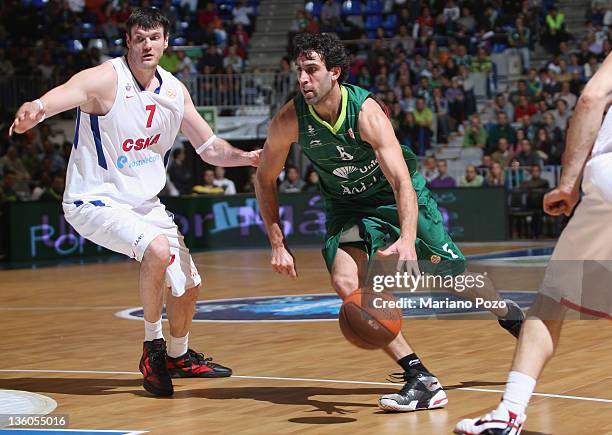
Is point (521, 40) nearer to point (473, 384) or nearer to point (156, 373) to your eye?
point (473, 384)

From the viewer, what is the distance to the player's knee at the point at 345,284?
19.9ft

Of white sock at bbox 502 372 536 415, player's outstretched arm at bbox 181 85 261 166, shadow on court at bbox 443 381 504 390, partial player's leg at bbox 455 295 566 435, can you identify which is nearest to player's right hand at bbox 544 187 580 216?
partial player's leg at bbox 455 295 566 435

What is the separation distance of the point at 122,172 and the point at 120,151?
0.13 meters

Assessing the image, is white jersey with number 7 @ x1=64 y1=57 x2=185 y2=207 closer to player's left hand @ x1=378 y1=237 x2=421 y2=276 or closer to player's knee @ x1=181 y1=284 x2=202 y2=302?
player's knee @ x1=181 y1=284 x2=202 y2=302

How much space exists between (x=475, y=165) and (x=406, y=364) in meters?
14.8

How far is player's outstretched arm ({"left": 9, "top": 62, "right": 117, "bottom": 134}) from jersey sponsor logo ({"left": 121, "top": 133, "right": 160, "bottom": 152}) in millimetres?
314

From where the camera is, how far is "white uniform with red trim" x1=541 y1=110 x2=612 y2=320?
4695 millimetres

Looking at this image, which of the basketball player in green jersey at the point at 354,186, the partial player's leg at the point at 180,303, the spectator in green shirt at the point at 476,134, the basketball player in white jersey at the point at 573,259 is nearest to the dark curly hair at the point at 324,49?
the basketball player in green jersey at the point at 354,186

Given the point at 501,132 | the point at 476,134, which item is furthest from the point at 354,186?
the point at 476,134

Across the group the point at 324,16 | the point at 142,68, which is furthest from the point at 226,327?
the point at 324,16

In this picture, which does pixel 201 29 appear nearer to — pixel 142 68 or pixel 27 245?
pixel 27 245

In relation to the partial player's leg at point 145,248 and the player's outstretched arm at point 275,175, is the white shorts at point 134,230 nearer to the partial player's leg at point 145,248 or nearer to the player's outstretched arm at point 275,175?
the partial player's leg at point 145,248

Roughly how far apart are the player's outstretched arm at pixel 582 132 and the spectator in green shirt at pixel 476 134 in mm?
16512

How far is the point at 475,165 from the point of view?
20.5m
